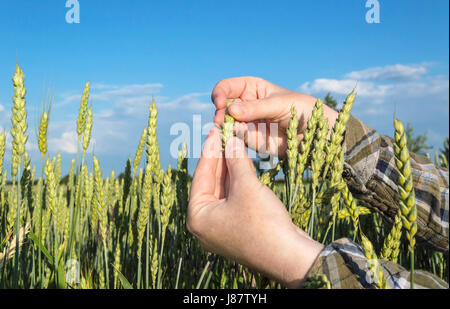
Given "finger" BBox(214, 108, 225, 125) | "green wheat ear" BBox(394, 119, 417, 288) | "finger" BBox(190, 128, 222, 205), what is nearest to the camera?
"green wheat ear" BBox(394, 119, 417, 288)

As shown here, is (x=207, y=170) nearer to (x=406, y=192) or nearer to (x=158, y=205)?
(x=158, y=205)

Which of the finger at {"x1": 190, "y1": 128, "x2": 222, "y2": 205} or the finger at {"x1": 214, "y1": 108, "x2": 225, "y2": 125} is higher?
the finger at {"x1": 214, "y1": 108, "x2": 225, "y2": 125}

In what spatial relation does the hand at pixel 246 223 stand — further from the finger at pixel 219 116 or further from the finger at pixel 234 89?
the finger at pixel 234 89

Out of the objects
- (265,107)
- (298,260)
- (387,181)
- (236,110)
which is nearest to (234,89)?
(265,107)

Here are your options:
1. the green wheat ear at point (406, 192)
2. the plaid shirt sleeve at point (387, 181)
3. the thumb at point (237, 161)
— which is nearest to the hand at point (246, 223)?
the thumb at point (237, 161)

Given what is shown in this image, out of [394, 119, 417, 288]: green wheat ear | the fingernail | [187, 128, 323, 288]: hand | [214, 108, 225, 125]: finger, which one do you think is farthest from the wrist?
[214, 108, 225, 125]: finger

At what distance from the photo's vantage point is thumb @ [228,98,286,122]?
3.36 ft

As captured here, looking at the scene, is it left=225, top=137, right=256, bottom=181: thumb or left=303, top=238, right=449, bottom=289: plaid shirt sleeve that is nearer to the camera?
left=303, top=238, right=449, bottom=289: plaid shirt sleeve

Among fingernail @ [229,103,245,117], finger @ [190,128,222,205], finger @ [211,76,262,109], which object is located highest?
finger @ [211,76,262,109]

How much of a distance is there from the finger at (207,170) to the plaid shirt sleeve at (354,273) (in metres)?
0.39

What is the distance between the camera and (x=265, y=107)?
1.26 metres

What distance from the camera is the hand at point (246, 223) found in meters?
0.81

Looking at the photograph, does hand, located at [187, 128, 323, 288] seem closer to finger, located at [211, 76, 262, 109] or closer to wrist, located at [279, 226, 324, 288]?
wrist, located at [279, 226, 324, 288]
